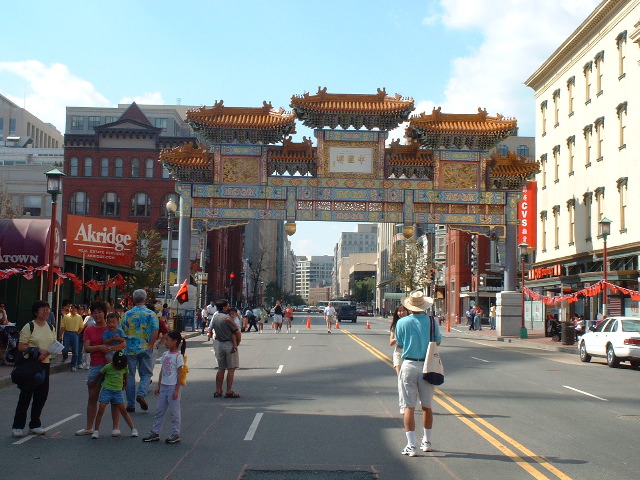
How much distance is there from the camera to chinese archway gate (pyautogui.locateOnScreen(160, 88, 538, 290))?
39906 millimetres

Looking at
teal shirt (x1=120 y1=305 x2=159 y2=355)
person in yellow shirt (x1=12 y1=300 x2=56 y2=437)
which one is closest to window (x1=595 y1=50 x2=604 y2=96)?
teal shirt (x1=120 y1=305 x2=159 y2=355)

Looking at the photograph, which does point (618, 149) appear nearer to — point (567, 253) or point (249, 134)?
point (567, 253)

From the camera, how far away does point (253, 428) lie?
11.4m

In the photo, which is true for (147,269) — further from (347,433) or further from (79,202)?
(347,433)

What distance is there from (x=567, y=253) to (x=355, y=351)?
22424 millimetres

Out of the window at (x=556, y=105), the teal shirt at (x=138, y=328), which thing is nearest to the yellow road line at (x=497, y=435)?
the teal shirt at (x=138, y=328)

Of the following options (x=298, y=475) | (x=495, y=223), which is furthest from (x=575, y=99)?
(x=298, y=475)

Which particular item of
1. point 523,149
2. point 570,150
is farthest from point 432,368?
point 523,149

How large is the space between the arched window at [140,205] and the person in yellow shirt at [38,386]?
66341 millimetres

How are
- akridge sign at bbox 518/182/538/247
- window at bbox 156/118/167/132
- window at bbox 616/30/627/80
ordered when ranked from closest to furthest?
1. window at bbox 616/30/627/80
2. akridge sign at bbox 518/182/538/247
3. window at bbox 156/118/167/132

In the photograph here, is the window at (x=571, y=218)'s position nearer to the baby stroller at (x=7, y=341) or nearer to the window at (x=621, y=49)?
the window at (x=621, y=49)

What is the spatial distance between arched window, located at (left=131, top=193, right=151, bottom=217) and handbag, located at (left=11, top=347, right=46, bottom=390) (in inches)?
2623

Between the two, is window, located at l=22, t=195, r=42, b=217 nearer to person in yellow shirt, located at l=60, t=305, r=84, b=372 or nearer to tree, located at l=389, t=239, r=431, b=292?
tree, located at l=389, t=239, r=431, b=292

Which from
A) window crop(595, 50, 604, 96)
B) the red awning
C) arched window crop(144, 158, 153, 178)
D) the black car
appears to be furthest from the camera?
the black car
